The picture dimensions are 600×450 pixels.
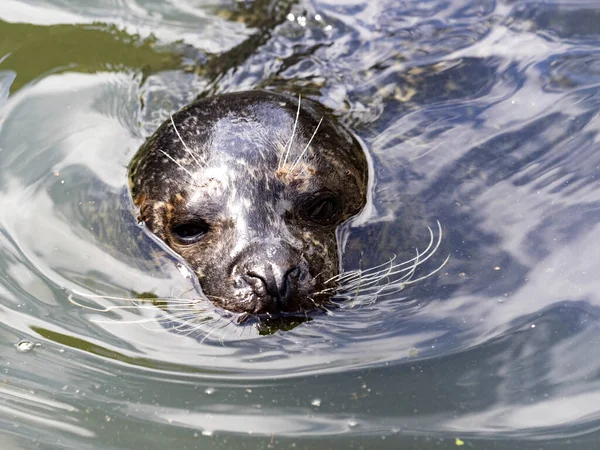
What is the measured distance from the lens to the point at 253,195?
3781 millimetres

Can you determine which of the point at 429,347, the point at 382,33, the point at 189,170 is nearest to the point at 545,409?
the point at 429,347

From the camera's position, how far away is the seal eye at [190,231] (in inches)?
154

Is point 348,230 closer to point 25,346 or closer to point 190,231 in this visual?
point 190,231

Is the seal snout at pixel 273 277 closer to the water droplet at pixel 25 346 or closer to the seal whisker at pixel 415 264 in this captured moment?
the seal whisker at pixel 415 264

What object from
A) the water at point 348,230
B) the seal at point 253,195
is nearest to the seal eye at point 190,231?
the seal at point 253,195

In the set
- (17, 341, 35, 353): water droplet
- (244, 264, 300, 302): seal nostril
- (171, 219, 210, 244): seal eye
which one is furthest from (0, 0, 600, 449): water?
(244, 264, 300, 302): seal nostril

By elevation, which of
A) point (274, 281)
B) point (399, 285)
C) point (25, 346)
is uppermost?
point (274, 281)

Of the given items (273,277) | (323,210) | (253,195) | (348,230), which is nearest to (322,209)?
(323,210)

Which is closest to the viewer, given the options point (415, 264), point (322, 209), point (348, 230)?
point (415, 264)

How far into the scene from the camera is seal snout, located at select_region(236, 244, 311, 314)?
3355 millimetres

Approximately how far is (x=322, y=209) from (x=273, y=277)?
0.75 metres

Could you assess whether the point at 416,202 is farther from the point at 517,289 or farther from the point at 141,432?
the point at 141,432

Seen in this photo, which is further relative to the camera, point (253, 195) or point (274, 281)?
point (253, 195)

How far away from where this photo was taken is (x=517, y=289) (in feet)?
12.0
